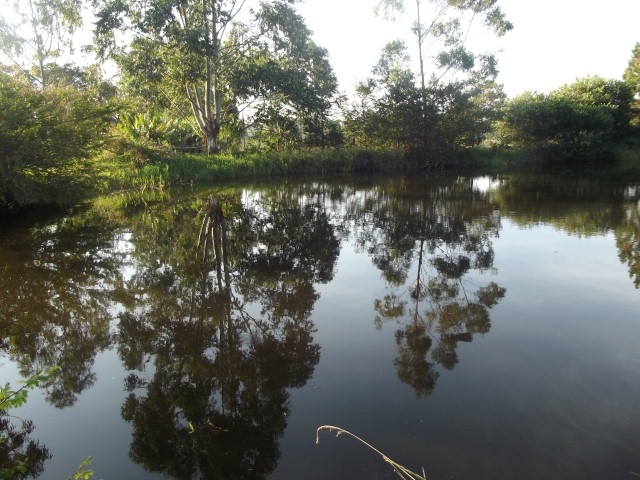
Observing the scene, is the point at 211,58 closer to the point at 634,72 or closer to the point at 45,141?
the point at 45,141

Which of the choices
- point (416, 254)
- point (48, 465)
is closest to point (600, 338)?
point (416, 254)

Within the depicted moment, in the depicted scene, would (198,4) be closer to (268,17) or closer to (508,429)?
(268,17)

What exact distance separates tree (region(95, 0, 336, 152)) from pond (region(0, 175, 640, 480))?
42.5 ft

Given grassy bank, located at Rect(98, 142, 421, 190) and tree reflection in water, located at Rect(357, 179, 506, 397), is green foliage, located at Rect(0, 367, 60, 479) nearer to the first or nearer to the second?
tree reflection in water, located at Rect(357, 179, 506, 397)

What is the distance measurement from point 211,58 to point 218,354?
18881 millimetres

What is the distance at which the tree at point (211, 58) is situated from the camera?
18875mm

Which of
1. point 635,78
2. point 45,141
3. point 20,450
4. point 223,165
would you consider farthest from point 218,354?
point 635,78

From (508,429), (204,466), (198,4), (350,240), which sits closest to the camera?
(204,466)

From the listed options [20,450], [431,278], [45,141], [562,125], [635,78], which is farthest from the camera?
[635,78]

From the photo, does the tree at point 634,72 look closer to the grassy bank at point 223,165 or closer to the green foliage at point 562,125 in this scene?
the green foliage at point 562,125

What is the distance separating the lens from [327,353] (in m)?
3.89

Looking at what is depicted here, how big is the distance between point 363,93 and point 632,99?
69.3ft

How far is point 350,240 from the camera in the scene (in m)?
8.36

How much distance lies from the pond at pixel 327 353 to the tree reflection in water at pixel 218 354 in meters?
0.02
